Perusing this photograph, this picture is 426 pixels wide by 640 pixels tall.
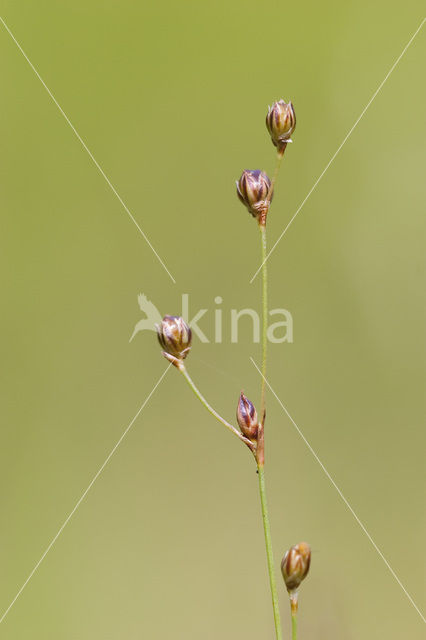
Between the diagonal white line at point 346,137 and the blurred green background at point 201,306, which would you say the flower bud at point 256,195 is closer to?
the blurred green background at point 201,306

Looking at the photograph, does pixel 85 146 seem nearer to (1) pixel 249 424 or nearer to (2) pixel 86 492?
(2) pixel 86 492

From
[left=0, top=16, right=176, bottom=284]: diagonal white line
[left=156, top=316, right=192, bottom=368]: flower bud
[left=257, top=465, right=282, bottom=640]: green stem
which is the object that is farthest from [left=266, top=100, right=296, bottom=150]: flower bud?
[left=0, top=16, right=176, bottom=284]: diagonal white line

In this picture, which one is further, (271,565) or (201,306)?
(201,306)

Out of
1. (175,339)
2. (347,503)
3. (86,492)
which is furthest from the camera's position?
(86,492)

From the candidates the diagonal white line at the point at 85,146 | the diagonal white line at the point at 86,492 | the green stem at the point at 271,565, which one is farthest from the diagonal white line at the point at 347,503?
the green stem at the point at 271,565

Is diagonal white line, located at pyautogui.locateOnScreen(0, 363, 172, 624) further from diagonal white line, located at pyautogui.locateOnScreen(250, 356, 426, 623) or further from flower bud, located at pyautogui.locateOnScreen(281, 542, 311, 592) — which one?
flower bud, located at pyautogui.locateOnScreen(281, 542, 311, 592)

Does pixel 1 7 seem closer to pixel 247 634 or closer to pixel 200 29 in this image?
pixel 200 29

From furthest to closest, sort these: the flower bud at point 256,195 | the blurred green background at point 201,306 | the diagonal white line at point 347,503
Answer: the blurred green background at point 201,306 → the diagonal white line at point 347,503 → the flower bud at point 256,195

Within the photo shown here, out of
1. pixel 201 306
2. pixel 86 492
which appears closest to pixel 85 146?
pixel 201 306
